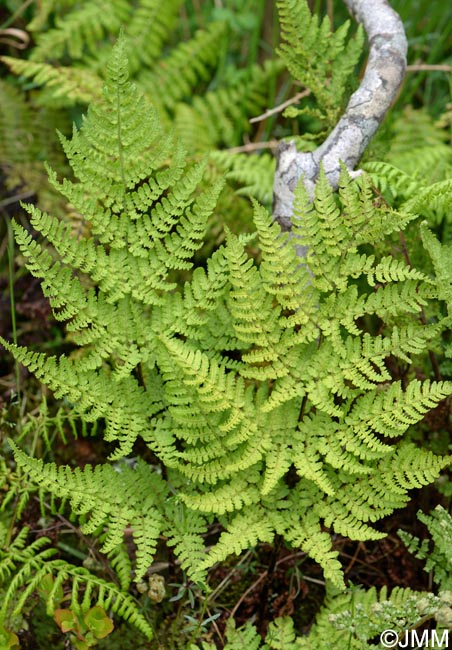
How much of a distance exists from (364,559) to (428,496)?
1.19ft

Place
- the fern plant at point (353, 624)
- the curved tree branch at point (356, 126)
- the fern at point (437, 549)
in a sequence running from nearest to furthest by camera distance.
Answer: the fern plant at point (353, 624) → the fern at point (437, 549) → the curved tree branch at point (356, 126)

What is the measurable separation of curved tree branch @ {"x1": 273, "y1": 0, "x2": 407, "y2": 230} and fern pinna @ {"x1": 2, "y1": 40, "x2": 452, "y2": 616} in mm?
468

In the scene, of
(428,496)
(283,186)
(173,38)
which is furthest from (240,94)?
(428,496)

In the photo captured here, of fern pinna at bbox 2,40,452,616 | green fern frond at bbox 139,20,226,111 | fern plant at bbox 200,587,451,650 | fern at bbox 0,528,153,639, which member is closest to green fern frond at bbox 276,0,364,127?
fern pinna at bbox 2,40,452,616

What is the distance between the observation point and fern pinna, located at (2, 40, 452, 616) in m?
2.20

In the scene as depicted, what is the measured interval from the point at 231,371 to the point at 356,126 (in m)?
1.12

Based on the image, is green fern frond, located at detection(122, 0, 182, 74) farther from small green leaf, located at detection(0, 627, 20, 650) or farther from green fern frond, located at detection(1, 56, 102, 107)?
small green leaf, located at detection(0, 627, 20, 650)

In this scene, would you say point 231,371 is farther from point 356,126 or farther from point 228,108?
point 228,108

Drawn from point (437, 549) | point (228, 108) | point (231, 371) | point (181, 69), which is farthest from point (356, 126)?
point (181, 69)

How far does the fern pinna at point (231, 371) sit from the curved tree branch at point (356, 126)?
468 mm

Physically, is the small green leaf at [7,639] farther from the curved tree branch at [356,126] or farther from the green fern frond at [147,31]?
the green fern frond at [147,31]

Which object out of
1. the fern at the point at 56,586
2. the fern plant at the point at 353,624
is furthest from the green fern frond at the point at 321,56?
the fern at the point at 56,586

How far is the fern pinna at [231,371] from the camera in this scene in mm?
2201

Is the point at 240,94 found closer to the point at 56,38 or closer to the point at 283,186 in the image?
the point at 56,38
